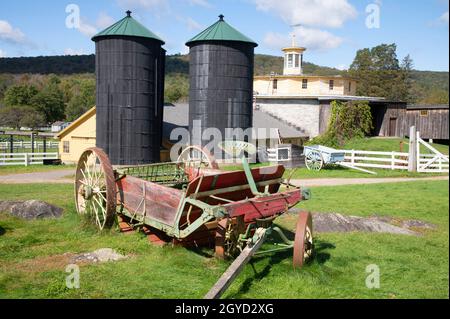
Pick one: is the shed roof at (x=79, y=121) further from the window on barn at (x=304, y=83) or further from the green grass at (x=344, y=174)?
the window on barn at (x=304, y=83)

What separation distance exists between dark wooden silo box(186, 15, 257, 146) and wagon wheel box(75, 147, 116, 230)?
16.8 m

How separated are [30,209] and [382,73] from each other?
7231cm

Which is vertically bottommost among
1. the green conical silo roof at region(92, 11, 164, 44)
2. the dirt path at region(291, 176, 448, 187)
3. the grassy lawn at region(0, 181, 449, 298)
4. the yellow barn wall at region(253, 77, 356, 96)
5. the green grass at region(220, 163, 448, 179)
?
the grassy lawn at region(0, 181, 449, 298)

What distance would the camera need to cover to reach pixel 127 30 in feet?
80.2

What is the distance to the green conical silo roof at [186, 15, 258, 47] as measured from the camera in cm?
2631

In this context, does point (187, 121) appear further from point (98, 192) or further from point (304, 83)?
point (98, 192)

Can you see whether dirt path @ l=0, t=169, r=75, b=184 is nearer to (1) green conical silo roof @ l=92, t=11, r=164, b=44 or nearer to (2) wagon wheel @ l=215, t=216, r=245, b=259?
(1) green conical silo roof @ l=92, t=11, r=164, b=44

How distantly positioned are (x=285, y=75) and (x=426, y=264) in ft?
116

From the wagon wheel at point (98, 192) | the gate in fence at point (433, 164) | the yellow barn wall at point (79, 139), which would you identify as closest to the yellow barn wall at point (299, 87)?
the yellow barn wall at point (79, 139)

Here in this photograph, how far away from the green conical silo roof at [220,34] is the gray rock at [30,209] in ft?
59.2

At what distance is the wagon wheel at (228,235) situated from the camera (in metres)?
6.79

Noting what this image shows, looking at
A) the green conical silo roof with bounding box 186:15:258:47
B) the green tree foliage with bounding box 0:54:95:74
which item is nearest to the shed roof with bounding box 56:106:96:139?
the green conical silo roof with bounding box 186:15:258:47

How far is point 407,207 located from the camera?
40.1 feet

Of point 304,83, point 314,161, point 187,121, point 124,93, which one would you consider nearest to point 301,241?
point 314,161
